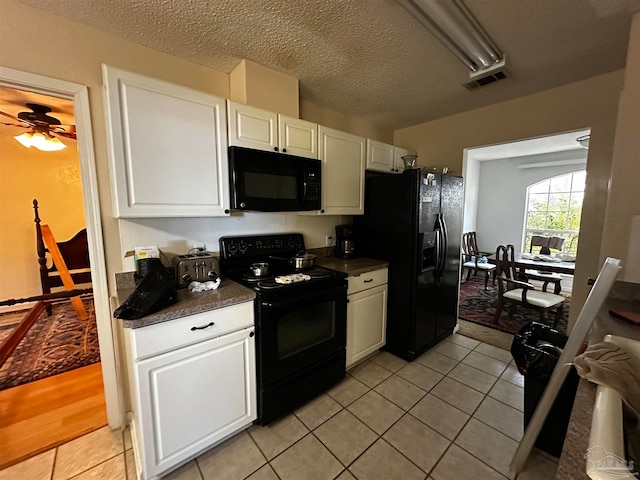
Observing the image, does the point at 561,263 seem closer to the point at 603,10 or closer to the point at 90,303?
the point at 603,10

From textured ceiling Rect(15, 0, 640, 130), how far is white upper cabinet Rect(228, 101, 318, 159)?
40 cm

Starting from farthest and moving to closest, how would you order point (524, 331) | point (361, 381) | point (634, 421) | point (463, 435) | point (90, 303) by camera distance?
point (90, 303)
point (361, 381)
point (524, 331)
point (463, 435)
point (634, 421)

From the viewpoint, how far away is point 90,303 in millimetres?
4023

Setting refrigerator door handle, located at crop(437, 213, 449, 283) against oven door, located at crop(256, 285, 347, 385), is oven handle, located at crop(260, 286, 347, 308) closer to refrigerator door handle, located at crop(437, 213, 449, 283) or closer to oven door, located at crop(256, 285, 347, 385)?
oven door, located at crop(256, 285, 347, 385)

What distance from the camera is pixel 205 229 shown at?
2.03 meters

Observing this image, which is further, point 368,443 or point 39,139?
point 39,139

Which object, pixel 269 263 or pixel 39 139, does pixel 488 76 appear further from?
pixel 39 139

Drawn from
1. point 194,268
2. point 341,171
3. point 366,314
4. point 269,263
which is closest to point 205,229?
point 194,268

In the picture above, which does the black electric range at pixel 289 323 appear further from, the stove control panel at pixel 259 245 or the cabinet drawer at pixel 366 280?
the cabinet drawer at pixel 366 280

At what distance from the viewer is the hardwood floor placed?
1.64m

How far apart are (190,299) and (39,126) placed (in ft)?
8.53

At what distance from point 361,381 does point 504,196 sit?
6.03 meters

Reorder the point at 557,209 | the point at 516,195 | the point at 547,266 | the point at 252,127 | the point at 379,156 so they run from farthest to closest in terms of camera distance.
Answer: the point at 516,195
the point at 557,209
the point at 547,266
the point at 379,156
the point at 252,127

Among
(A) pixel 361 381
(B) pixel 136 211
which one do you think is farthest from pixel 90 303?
(A) pixel 361 381
